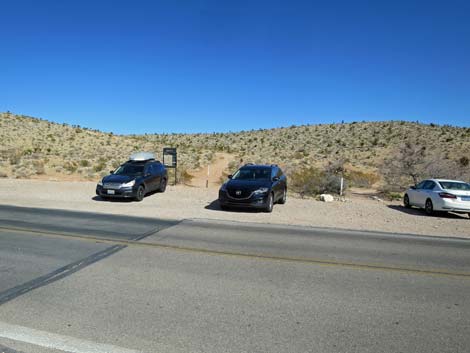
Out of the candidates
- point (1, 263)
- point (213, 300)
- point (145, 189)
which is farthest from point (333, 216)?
point (1, 263)

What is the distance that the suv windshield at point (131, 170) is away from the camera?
16797 mm

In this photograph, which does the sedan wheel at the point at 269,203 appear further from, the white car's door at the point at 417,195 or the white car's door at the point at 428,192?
the white car's door at the point at 417,195

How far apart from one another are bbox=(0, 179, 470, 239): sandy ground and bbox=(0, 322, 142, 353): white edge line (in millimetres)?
8272

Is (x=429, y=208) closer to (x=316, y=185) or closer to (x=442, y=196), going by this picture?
(x=442, y=196)

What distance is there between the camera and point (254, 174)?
15.0 m

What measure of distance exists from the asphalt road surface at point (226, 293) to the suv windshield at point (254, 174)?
533 centimetres

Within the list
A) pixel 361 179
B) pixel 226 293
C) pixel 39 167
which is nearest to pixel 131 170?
pixel 226 293

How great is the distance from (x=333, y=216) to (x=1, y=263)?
1050 centimetres

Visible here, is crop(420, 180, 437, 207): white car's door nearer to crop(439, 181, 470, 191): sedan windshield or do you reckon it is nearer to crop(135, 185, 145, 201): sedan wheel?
crop(439, 181, 470, 191): sedan windshield

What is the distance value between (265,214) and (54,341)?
10.3 meters

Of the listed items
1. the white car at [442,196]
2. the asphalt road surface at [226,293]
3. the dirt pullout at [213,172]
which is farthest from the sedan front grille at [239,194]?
the dirt pullout at [213,172]

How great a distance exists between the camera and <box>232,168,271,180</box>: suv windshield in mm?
14727

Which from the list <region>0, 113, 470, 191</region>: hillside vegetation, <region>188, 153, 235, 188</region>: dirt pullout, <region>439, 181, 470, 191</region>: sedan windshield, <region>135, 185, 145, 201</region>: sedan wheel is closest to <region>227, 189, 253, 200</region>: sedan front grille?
<region>135, 185, 145, 201</region>: sedan wheel

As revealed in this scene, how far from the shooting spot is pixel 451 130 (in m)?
62.9
